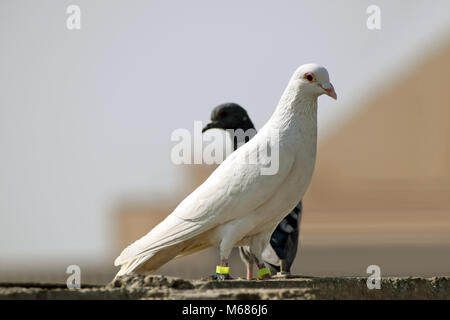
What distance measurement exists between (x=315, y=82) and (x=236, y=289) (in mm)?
2435

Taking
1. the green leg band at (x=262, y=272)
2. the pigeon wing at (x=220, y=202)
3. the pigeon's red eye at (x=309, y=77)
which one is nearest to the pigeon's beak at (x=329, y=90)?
the pigeon's red eye at (x=309, y=77)

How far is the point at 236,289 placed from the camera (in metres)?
4.79

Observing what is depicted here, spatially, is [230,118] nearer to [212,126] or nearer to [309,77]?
[212,126]

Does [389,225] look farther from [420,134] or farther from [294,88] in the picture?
[294,88]

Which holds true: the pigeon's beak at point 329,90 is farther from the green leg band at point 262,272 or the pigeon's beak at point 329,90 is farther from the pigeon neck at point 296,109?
the green leg band at point 262,272

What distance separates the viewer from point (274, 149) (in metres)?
6.04

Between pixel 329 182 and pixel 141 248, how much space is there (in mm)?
16349

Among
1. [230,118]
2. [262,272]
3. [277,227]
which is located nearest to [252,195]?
[262,272]

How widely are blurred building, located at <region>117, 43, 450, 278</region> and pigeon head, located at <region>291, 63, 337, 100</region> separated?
10626 mm

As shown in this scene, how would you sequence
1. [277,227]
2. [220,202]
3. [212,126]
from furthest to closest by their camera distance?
[212,126]
[277,227]
[220,202]

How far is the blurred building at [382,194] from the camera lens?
19.7 metres

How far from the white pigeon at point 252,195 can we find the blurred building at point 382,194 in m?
10.1

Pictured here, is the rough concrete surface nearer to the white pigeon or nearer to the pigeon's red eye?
the white pigeon
